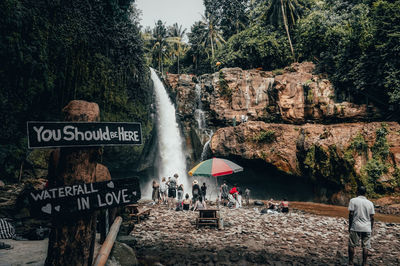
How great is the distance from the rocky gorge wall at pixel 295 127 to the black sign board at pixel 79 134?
15.4 metres

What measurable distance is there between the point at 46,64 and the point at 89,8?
485cm

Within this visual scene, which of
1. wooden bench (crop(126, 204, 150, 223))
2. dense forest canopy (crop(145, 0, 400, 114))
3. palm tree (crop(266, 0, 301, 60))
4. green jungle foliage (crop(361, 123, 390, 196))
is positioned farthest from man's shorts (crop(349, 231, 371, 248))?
palm tree (crop(266, 0, 301, 60))

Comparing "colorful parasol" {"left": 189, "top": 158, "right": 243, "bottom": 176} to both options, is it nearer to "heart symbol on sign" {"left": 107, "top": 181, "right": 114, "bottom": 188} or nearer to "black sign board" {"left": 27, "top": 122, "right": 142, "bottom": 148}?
"black sign board" {"left": 27, "top": 122, "right": 142, "bottom": 148}

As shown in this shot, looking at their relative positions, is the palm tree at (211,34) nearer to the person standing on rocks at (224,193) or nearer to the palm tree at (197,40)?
the palm tree at (197,40)

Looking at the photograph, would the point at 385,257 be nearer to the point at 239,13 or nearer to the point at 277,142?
the point at 277,142

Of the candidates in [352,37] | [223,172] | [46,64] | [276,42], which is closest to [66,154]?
A: [223,172]

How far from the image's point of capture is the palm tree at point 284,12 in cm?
2520

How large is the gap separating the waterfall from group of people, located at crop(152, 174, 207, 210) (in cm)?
585

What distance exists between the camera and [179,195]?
44.3ft

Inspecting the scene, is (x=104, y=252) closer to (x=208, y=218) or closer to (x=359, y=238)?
(x=359, y=238)

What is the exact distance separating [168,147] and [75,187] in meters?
19.5

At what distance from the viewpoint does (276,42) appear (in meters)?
24.7

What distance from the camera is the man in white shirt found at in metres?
5.17

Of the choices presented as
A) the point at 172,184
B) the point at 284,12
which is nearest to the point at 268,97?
the point at 284,12
